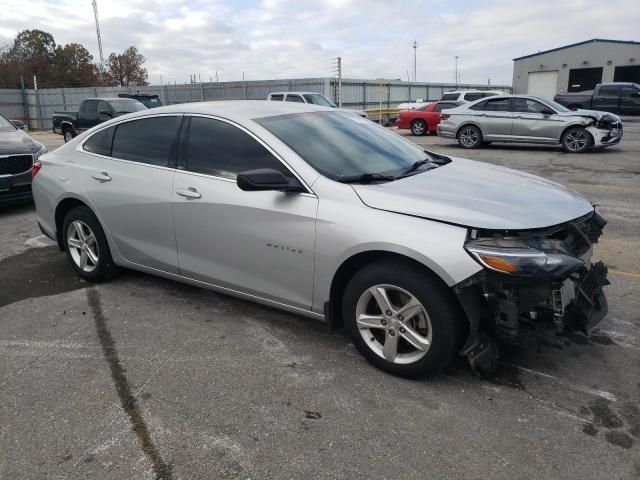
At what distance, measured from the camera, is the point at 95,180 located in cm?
446

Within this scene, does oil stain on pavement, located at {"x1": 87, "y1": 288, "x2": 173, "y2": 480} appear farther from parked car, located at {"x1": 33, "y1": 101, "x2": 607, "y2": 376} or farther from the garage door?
the garage door

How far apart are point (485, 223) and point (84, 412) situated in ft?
7.94

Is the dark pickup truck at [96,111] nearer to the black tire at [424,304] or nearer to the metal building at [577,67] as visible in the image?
the black tire at [424,304]

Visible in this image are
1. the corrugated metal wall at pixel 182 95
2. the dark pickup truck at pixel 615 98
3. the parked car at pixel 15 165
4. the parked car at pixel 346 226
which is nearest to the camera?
the parked car at pixel 346 226

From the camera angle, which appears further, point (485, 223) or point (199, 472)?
point (485, 223)

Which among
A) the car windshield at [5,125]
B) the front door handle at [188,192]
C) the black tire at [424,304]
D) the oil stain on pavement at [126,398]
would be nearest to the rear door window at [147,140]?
the front door handle at [188,192]

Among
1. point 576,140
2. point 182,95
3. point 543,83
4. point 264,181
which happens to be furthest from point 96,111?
point 543,83

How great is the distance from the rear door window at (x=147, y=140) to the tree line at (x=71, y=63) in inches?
2194

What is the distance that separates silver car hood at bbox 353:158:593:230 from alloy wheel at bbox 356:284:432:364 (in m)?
0.50

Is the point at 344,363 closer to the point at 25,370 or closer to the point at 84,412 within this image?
the point at 84,412

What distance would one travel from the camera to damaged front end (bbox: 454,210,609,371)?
8.79 feet

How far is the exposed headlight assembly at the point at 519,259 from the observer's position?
2658 millimetres

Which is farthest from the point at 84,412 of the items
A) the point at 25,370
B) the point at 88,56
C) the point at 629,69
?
the point at 88,56

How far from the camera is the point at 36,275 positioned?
5105mm
